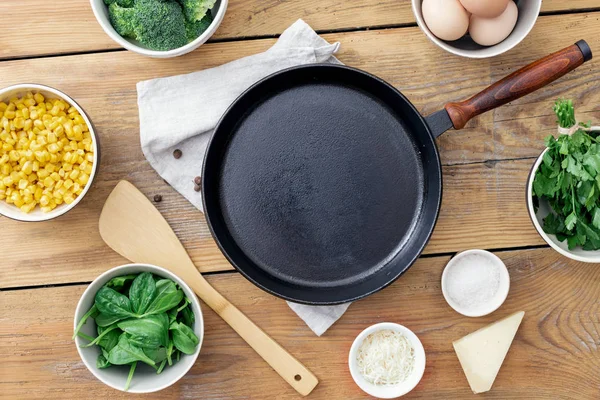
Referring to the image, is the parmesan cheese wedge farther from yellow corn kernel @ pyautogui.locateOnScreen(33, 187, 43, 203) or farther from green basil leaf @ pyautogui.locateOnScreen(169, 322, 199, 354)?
yellow corn kernel @ pyautogui.locateOnScreen(33, 187, 43, 203)

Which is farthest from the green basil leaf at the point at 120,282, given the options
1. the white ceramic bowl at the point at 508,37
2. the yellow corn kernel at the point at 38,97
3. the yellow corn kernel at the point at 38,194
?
the white ceramic bowl at the point at 508,37

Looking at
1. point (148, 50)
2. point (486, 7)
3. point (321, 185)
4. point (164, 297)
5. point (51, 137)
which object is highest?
point (486, 7)

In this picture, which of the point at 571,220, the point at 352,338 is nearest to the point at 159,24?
the point at 352,338

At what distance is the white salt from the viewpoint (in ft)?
3.99

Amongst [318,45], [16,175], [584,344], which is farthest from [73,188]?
[584,344]

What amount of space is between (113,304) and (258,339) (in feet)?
1.05

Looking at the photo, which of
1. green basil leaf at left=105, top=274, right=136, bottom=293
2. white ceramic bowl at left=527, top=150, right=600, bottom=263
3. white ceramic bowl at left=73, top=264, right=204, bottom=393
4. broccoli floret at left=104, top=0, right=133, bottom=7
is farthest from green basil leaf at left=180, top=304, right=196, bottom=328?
white ceramic bowl at left=527, top=150, right=600, bottom=263

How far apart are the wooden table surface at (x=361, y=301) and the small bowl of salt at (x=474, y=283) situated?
0.12 ft

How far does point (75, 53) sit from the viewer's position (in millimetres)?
1227

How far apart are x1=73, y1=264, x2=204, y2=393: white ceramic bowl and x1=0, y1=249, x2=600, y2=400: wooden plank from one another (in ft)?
0.33

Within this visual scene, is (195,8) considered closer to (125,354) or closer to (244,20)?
(244,20)

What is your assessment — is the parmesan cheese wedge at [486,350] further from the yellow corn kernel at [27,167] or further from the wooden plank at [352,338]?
the yellow corn kernel at [27,167]

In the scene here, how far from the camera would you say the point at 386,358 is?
1.20m

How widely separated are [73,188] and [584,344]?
118 centimetres
